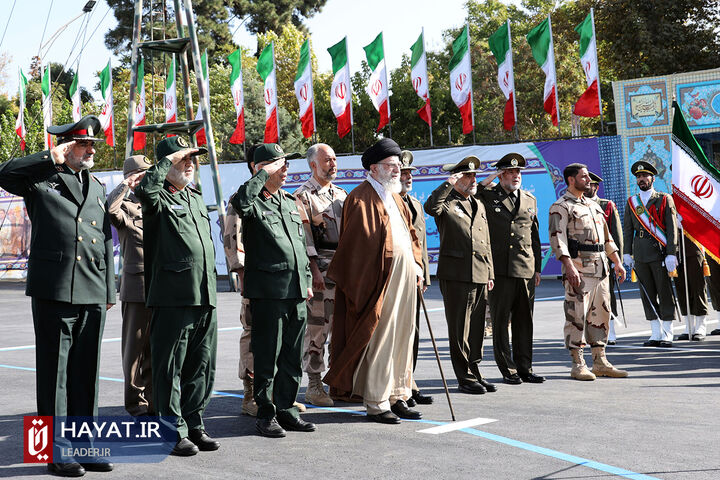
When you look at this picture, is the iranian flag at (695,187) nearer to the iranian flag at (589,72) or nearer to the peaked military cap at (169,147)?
the peaked military cap at (169,147)

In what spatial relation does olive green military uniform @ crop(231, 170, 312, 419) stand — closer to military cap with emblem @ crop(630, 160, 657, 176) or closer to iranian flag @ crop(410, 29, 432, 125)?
military cap with emblem @ crop(630, 160, 657, 176)

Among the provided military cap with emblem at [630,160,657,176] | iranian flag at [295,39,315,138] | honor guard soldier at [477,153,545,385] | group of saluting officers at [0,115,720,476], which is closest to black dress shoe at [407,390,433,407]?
group of saluting officers at [0,115,720,476]

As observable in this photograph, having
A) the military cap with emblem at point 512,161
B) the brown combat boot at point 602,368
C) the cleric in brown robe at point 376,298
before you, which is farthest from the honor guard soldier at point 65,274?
the brown combat boot at point 602,368

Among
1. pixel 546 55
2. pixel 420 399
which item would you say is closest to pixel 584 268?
pixel 420 399

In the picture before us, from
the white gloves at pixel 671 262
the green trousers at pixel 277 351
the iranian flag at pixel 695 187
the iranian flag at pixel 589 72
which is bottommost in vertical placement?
the green trousers at pixel 277 351

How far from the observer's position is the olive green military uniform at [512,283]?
312 inches

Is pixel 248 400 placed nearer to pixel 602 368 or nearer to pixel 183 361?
pixel 183 361

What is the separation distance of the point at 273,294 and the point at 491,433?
176 cm

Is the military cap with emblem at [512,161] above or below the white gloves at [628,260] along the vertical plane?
above

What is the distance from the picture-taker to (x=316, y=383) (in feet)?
22.8

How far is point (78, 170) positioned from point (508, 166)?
422 cm

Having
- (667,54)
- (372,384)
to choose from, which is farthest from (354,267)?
(667,54)

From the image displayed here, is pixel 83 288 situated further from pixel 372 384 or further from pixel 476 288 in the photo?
pixel 476 288

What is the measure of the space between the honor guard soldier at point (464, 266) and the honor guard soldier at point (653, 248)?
3499 mm
